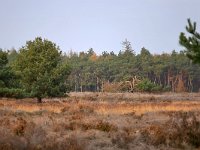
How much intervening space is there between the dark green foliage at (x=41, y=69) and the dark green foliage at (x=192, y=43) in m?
21.0

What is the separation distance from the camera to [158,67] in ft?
365

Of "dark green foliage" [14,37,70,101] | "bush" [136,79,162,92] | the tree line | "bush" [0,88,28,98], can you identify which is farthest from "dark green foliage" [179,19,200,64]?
"bush" [136,79,162,92]

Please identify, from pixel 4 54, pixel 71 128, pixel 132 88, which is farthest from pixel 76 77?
pixel 71 128

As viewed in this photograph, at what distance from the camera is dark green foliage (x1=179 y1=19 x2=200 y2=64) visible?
11453mm

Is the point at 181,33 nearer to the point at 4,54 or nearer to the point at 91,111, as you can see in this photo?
the point at 91,111

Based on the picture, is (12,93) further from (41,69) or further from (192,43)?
(192,43)

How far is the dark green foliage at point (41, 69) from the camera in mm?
32031

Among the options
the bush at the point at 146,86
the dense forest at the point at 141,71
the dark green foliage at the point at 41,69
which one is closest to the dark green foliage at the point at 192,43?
the dark green foliage at the point at 41,69

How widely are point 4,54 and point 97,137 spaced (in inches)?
1071

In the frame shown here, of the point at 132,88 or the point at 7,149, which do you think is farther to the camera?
the point at 132,88

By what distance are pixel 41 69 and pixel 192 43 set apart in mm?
22044

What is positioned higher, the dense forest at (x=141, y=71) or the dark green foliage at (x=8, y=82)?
the dense forest at (x=141, y=71)

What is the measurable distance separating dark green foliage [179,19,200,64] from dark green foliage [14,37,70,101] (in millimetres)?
21015

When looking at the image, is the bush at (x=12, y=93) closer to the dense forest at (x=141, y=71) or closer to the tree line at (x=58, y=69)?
the tree line at (x=58, y=69)
